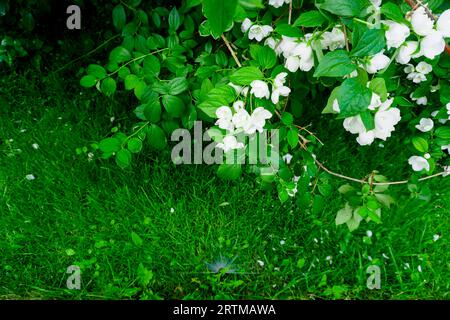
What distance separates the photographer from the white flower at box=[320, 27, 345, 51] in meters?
1.09

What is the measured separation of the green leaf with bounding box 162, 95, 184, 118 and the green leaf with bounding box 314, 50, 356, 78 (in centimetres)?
57

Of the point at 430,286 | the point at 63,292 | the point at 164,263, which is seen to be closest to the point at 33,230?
the point at 63,292

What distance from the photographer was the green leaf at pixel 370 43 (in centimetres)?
91

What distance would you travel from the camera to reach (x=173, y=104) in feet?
4.67

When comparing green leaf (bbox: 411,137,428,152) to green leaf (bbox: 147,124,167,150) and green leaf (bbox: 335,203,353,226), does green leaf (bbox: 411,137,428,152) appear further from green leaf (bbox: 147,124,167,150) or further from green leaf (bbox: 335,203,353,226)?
green leaf (bbox: 147,124,167,150)

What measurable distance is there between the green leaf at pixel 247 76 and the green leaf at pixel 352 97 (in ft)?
0.96

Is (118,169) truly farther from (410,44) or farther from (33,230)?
(410,44)

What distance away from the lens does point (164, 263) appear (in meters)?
1.76

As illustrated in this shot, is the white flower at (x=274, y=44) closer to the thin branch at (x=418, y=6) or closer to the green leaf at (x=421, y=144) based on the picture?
the thin branch at (x=418, y=6)

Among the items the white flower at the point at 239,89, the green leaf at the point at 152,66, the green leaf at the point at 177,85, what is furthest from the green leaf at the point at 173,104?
the white flower at the point at 239,89

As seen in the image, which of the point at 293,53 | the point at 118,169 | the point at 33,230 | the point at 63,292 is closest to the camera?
the point at 293,53

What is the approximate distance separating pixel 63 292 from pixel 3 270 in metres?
0.24

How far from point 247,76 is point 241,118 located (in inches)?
4.3

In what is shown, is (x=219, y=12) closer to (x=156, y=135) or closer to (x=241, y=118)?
(x=241, y=118)
